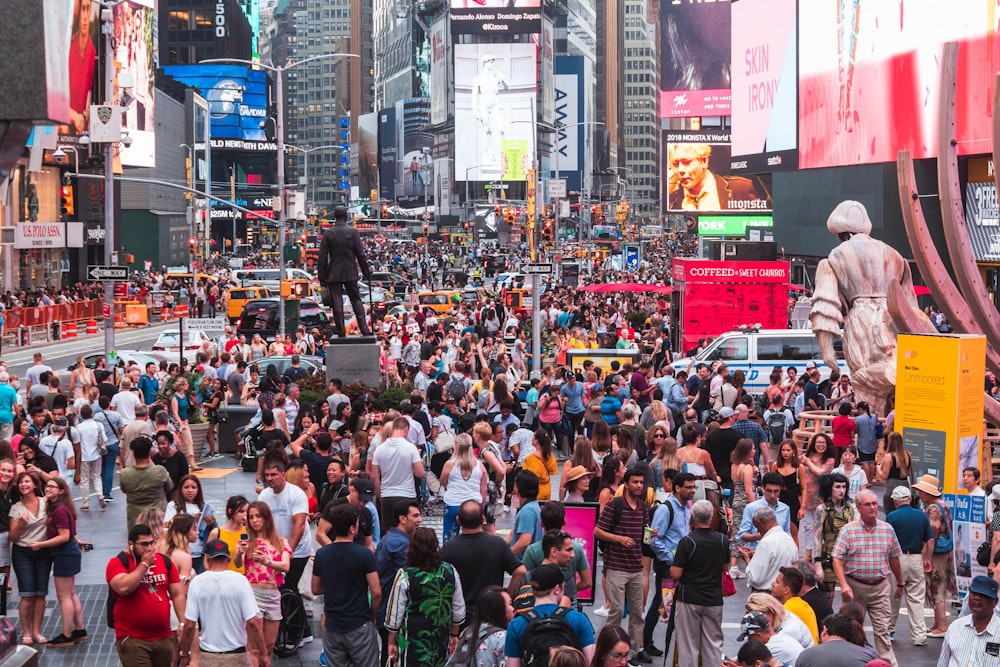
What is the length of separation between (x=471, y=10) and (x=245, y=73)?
1136 inches

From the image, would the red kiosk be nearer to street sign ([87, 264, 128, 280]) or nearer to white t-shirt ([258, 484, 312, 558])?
street sign ([87, 264, 128, 280])

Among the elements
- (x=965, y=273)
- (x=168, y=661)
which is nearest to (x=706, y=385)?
(x=965, y=273)

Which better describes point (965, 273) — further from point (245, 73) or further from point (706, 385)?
point (245, 73)

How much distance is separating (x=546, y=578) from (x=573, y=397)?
1363 centimetres

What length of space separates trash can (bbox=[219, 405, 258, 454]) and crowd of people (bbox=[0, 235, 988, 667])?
254cm

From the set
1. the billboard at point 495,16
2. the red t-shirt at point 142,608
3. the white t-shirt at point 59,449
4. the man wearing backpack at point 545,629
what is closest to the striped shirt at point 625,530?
the man wearing backpack at point 545,629

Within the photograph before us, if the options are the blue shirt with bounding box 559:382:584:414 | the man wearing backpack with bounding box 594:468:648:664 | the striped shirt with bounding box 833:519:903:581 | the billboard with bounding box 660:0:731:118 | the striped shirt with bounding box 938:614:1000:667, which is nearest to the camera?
the striped shirt with bounding box 938:614:1000:667

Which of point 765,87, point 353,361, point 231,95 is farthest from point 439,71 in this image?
point 353,361

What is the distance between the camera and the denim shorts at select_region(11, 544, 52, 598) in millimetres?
10852

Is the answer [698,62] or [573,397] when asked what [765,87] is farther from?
[573,397]

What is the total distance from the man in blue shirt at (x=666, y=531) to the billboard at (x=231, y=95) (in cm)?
14224

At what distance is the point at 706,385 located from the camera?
22.2 m

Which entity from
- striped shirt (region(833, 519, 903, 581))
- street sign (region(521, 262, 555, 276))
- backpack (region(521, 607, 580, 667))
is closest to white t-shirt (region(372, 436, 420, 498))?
striped shirt (region(833, 519, 903, 581))

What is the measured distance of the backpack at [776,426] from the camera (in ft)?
66.2
